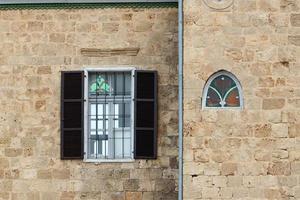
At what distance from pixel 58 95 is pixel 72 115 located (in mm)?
417

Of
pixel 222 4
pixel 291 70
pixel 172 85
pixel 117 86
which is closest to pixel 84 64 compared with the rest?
pixel 117 86

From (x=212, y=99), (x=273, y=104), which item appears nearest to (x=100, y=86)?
(x=212, y=99)

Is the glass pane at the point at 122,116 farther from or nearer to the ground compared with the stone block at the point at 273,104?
nearer to the ground

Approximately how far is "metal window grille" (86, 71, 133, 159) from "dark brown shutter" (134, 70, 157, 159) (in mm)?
198

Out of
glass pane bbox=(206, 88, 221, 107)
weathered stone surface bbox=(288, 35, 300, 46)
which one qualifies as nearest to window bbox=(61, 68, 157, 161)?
glass pane bbox=(206, 88, 221, 107)

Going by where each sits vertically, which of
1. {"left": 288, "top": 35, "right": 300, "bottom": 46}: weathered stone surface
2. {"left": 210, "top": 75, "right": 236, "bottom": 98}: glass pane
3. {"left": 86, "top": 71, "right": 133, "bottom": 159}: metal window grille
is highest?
{"left": 288, "top": 35, "right": 300, "bottom": 46}: weathered stone surface

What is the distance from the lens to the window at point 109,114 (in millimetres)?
12266

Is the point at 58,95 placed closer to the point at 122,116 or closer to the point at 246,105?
the point at 122,116

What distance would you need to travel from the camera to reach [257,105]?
10922 millimetres

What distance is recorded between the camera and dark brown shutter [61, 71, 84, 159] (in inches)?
484

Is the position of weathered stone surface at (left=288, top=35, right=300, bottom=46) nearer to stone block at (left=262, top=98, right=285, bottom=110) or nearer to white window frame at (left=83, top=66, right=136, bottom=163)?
stone block at (left=262, top=98, right=285, bottom=110)

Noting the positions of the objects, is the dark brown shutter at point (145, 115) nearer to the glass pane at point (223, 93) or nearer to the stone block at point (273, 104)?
the glass pane at point (223, 93)

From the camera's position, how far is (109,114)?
12.5 m

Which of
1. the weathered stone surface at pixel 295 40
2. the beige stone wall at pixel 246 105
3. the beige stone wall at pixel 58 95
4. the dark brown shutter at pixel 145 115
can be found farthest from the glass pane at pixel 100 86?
the weathered stone surface at pixel 295 40
